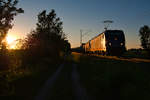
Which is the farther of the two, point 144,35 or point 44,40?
point 144,35

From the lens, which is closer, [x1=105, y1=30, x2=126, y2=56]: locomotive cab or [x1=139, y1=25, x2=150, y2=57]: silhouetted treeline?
[x1=105, y1=30, x2=126, y2=56]: locomotive cab

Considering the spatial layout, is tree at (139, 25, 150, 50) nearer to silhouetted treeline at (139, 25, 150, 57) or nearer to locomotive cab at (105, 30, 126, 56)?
silhouetted treeline at (139, 25, 150, 57)

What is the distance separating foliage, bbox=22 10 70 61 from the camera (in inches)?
1056

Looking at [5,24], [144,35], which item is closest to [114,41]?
[5,24]

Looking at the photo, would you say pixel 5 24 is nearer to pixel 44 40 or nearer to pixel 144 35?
pixel 44 40

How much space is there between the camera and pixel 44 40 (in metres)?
30.2

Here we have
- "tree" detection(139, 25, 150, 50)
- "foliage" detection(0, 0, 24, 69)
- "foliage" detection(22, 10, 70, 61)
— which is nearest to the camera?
"foliage" detection(0, 0, 24, 69)

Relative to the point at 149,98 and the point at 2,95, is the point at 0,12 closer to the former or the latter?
the point at 2,95

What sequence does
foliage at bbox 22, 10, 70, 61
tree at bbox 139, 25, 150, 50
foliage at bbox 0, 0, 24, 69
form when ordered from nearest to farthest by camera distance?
foliage at bbox 0, 0, 24, 69
foliage at bbox 22, 10, 70, 61
tree at bbox 139, 25, 150, 50

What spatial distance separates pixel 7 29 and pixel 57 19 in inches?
960

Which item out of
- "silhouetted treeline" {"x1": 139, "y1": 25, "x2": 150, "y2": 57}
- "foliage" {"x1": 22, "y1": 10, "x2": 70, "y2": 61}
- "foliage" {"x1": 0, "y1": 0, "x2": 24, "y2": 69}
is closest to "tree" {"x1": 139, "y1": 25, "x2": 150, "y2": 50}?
"silhouetted treeline" {"x1": 139, "y1": 25, "x2": 150, "y2": 57}

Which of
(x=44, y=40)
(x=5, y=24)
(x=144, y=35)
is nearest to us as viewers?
(x=5, y=24)

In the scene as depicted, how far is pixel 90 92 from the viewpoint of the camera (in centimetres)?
968

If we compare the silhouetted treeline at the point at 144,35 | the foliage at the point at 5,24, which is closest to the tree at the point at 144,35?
the silhouetted treeline at the point at 144,35
